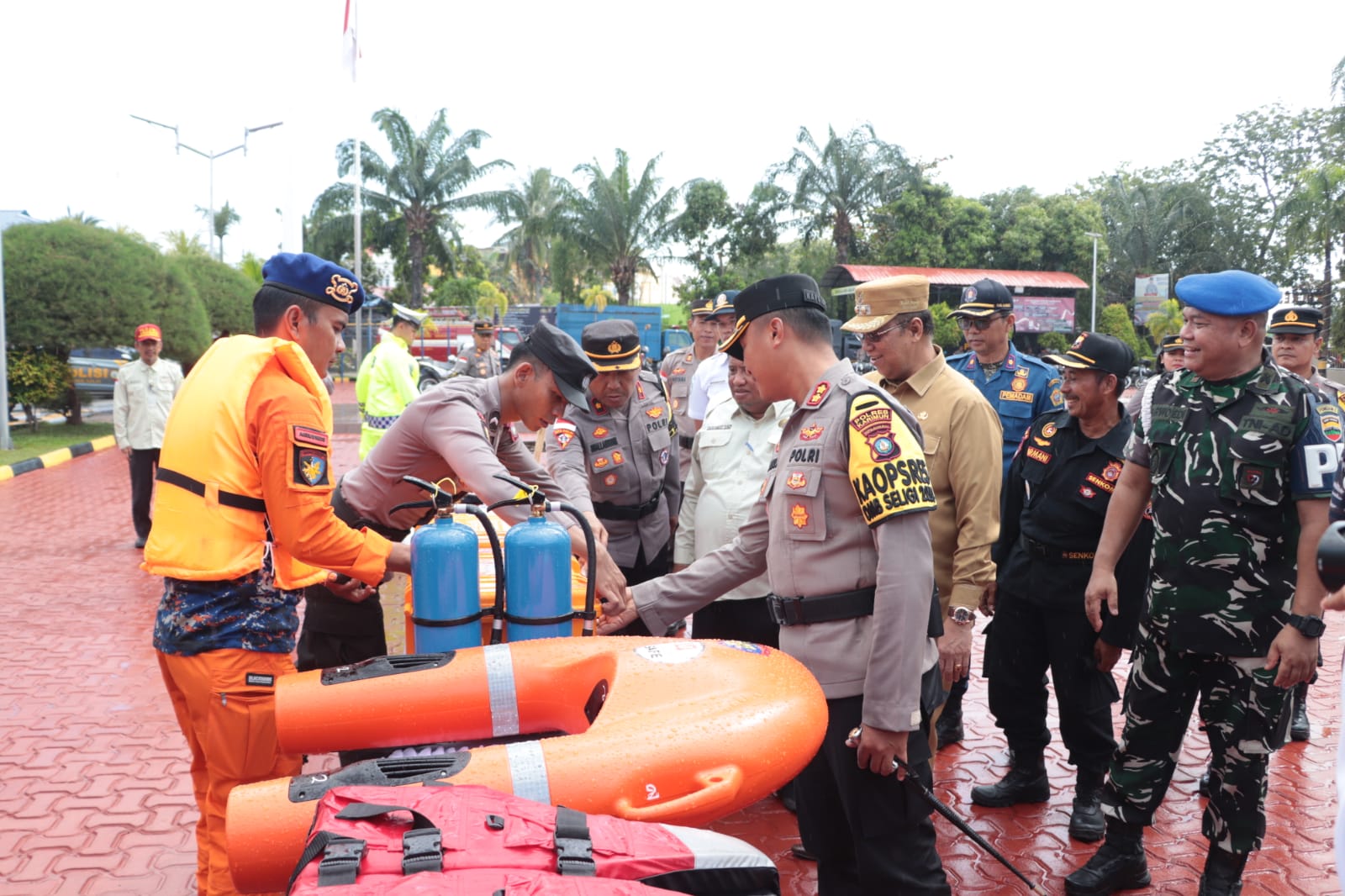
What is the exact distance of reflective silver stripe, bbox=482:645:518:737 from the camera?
2336 mm

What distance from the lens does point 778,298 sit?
2.53 m

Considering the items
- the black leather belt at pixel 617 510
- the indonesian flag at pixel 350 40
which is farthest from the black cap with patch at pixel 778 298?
the indonesian flag at pixel 350 40

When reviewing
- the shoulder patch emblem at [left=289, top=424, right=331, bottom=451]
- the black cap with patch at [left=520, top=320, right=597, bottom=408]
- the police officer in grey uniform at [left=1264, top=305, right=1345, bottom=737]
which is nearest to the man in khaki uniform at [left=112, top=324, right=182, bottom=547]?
the black cap with patch at [left=520, top=320, right=597, bottom=408]

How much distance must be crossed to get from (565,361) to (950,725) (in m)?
2.78

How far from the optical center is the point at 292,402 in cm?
255

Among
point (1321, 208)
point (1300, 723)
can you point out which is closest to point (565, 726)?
point (1300, 723)

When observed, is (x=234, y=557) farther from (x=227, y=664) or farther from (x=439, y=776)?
(x=439, y=776)

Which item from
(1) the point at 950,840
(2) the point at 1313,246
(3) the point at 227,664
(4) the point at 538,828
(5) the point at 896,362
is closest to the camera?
(4) the point at 538,828

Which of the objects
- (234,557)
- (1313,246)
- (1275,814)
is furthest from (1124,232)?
(234,557)

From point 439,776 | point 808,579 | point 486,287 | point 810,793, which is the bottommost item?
point 810,793

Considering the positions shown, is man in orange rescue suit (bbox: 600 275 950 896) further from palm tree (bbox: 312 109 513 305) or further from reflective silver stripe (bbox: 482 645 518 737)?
palm tree (bbox: 312 109 513 305)

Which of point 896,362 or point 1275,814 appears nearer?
point 896,362

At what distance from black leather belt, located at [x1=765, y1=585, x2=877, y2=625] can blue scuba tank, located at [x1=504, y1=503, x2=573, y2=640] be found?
2.00ft

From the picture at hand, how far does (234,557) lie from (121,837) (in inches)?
72.3
